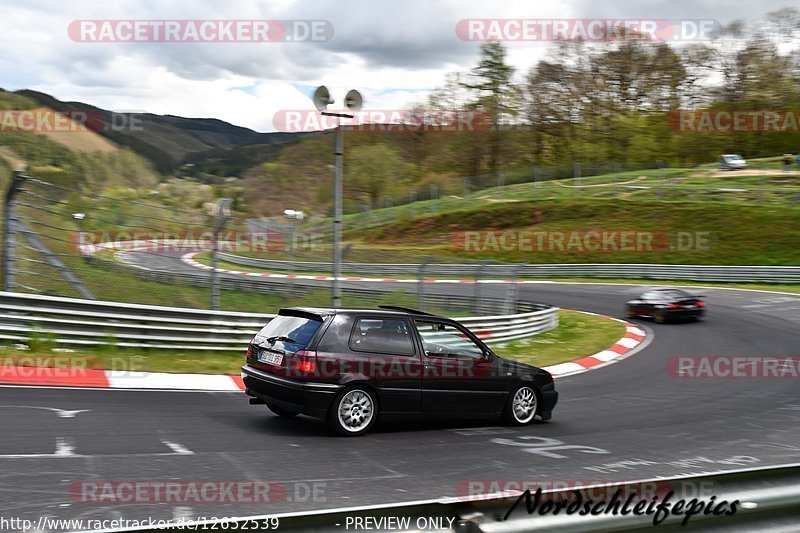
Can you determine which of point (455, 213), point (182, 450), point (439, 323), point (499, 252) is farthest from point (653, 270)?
point (182, 450)

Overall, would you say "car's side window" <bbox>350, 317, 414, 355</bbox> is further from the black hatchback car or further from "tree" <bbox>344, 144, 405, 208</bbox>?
"tree" <bbox>344, 144, 405, 208</bbox>

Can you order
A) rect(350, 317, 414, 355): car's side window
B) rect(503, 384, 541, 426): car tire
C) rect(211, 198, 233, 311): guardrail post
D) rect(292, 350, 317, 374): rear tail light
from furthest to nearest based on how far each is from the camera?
rect(211, 198, 233, 311): guardrail post
rect(503, 384, 541, 426): car tire
rect(350, 317, 414, 355): car's side window
rect(292, 350, 317, 374): rear tail light

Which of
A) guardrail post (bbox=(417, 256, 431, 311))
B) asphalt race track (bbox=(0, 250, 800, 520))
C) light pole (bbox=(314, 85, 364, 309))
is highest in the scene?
light pole (bbox=(314, 85, 364, 309))

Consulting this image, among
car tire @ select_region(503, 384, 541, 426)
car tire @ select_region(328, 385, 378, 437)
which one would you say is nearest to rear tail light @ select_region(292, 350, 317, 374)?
car tire @ select_region(328, 385, 378, 437)

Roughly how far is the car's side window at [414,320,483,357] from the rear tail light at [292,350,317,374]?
1449mm

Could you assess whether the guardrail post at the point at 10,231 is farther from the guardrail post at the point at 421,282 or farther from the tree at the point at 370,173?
the tree at the point at 370,173

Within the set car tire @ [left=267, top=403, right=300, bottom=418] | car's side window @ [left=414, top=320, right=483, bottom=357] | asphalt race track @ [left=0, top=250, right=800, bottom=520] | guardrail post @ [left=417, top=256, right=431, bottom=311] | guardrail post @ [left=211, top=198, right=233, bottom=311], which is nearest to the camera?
asphalt race track @ [left=0, top=250, right=800, bottom=520]

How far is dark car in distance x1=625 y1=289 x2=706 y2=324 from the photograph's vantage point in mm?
24344

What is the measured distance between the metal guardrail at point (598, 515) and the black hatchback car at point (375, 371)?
15.8ft

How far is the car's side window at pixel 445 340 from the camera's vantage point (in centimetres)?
890

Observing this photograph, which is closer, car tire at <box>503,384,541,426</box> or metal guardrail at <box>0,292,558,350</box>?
car tire at <box>503,384,541,426</box>

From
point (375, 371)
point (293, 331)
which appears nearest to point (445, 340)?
point (375, 371)

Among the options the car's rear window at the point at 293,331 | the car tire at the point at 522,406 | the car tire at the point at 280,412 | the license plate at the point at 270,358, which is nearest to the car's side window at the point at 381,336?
the car's rear window at the point at 293,331

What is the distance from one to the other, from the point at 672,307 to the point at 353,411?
18590 millimetres
